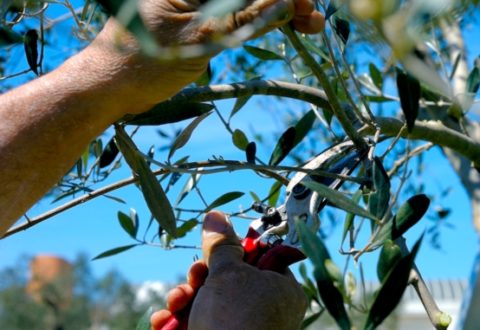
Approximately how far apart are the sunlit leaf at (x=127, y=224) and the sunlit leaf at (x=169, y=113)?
92cm

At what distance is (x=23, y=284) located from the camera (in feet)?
62.8

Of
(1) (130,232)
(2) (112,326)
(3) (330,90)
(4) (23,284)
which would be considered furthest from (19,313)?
(3) (330,90)

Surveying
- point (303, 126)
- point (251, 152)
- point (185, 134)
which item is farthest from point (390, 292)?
point (303, 126)

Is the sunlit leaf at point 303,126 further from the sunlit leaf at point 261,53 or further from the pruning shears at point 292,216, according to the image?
the pruning shears at point 292,216

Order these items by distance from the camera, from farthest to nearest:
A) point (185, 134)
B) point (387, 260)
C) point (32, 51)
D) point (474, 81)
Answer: point (474, 81)
point (32, 51)
point (185, 134)
point (387, 260)

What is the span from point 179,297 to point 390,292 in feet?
2.40

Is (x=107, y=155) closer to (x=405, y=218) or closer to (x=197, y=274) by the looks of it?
(x=197, y=274)

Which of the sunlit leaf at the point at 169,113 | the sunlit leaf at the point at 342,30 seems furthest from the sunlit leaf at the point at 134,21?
the sunlit leaf at the point at 342,30

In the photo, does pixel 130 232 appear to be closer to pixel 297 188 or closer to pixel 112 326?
pixel 297 188

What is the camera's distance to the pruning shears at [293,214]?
136cm

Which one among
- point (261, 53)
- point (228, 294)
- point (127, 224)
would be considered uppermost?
point (261, 53)

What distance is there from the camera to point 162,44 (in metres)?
1.07

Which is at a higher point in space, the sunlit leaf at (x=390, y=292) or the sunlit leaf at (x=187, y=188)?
the sunlit leaf at (x=187, y=188)

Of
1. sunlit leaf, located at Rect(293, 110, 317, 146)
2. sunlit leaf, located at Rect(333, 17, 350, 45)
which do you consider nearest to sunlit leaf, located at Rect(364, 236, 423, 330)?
sunlit leaf, located at Rect(333, 17, 350, 45)
